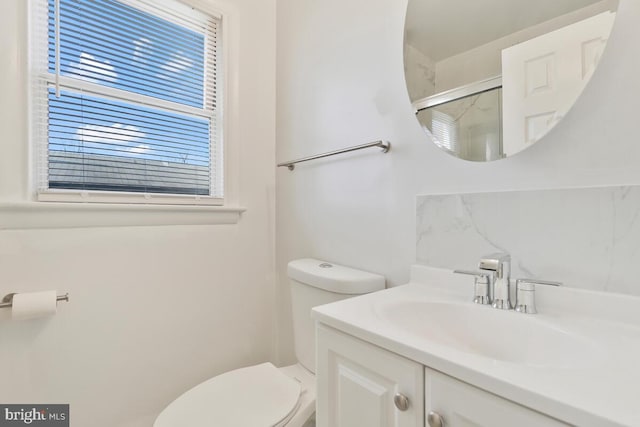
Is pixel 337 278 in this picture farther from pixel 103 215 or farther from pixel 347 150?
pixel 103 215

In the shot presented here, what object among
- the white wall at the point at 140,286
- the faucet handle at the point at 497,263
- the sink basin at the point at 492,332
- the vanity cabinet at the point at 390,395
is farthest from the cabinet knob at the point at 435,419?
the white wall at the point at 140,286

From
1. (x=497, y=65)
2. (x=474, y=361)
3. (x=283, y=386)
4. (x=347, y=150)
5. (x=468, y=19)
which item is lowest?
(x=283, y=386)

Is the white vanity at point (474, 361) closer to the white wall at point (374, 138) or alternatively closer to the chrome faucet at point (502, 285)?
the chrome faucet at point (502, 285)

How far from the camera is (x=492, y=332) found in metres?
0.72

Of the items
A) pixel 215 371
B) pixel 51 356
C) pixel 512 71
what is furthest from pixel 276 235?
pixel 512 71

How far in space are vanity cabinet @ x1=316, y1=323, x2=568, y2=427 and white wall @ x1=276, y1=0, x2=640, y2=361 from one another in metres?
0.46

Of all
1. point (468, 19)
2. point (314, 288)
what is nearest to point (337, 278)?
point (314, 288)

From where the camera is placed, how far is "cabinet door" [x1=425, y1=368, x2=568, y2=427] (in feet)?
1.32

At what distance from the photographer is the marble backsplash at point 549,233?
63 centimetres

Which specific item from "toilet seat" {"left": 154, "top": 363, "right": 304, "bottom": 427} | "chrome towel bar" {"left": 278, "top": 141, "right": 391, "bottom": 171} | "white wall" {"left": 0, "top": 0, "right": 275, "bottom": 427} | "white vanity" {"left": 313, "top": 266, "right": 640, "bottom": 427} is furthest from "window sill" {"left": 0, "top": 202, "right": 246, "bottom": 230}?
"white vanity" {"left": 313, "top": 266, "right": 640, "bottom": 427}

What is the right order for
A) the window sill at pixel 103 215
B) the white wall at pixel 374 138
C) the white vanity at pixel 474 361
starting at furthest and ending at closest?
the window sill at pixel 103 215 → the white wall at pixel 374 138 → the white vanity at pixel 474 361

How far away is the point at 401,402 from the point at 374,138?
0.87 m

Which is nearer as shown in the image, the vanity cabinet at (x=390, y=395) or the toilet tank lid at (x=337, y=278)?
the vanity cabinet at (x=390, y=395)

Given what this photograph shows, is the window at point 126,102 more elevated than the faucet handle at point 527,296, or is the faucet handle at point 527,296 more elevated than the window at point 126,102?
the window at point 126,102
